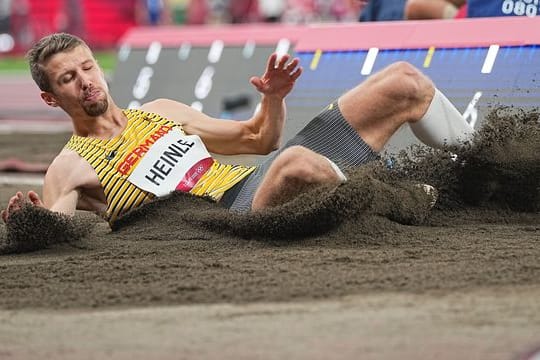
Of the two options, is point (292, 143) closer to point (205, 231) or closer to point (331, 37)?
point (205, 231)

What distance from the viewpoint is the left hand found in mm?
5172

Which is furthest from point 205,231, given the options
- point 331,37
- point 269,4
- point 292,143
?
point 269,4

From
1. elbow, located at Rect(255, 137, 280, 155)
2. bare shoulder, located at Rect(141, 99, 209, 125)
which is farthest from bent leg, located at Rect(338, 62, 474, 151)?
bare shoulder, located at Rect(141, 99, 209, 125)

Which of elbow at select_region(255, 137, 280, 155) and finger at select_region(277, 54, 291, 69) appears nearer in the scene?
finger at select_region(277, 54, 291, 69)

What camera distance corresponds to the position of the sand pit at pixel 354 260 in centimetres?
360

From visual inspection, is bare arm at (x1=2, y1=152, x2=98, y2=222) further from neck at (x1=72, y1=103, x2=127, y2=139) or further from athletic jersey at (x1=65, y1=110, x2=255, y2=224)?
neck at (x1=72, y1=103, x2=127, y2=139)

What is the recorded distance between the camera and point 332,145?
205 inches

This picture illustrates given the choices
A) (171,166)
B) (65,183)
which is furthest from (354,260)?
(65,183)

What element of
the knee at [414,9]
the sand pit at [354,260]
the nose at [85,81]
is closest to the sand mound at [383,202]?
the sand pit at [354,260]

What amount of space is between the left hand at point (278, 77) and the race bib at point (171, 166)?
1.48ft

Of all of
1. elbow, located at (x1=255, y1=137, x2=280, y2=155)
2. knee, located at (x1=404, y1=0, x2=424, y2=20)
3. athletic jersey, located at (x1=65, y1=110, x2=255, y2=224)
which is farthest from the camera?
knee, located at (x1=404, y1=0, x2=424, y2=20)

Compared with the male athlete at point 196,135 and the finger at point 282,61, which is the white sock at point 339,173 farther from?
the finger at point 282,61

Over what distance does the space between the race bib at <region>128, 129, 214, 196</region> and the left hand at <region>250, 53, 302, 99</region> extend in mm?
450

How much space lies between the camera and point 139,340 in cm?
357
